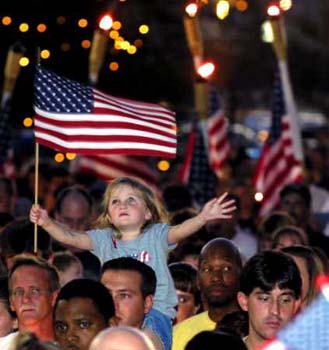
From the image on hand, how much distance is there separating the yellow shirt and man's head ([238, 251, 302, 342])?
1.13 meters

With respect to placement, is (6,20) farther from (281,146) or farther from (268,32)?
(268,32)

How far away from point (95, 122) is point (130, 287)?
9.28 ft

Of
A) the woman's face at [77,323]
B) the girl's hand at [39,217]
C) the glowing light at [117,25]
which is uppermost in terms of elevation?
the glowing light at [117,25]

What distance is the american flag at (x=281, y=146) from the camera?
861 inches

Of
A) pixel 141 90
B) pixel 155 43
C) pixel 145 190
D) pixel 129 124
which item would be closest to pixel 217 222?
pixel 129 124

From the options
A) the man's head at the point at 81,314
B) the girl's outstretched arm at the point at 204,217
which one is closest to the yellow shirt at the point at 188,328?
the girl's outstretched arm at the point at 204,217

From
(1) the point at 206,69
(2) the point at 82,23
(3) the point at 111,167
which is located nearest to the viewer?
(1) the point at 206,69

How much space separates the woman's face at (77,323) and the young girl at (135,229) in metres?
1.88

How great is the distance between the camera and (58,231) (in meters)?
12.7

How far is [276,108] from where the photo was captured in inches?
878

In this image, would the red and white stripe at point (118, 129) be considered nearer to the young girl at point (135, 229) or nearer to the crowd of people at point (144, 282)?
the crowd of people at point (144, 282)

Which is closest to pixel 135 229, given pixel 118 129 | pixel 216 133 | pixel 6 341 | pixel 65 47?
pixel 118 129

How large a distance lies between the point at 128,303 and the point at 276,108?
11077mm

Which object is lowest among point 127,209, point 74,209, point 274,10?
point 127,209
